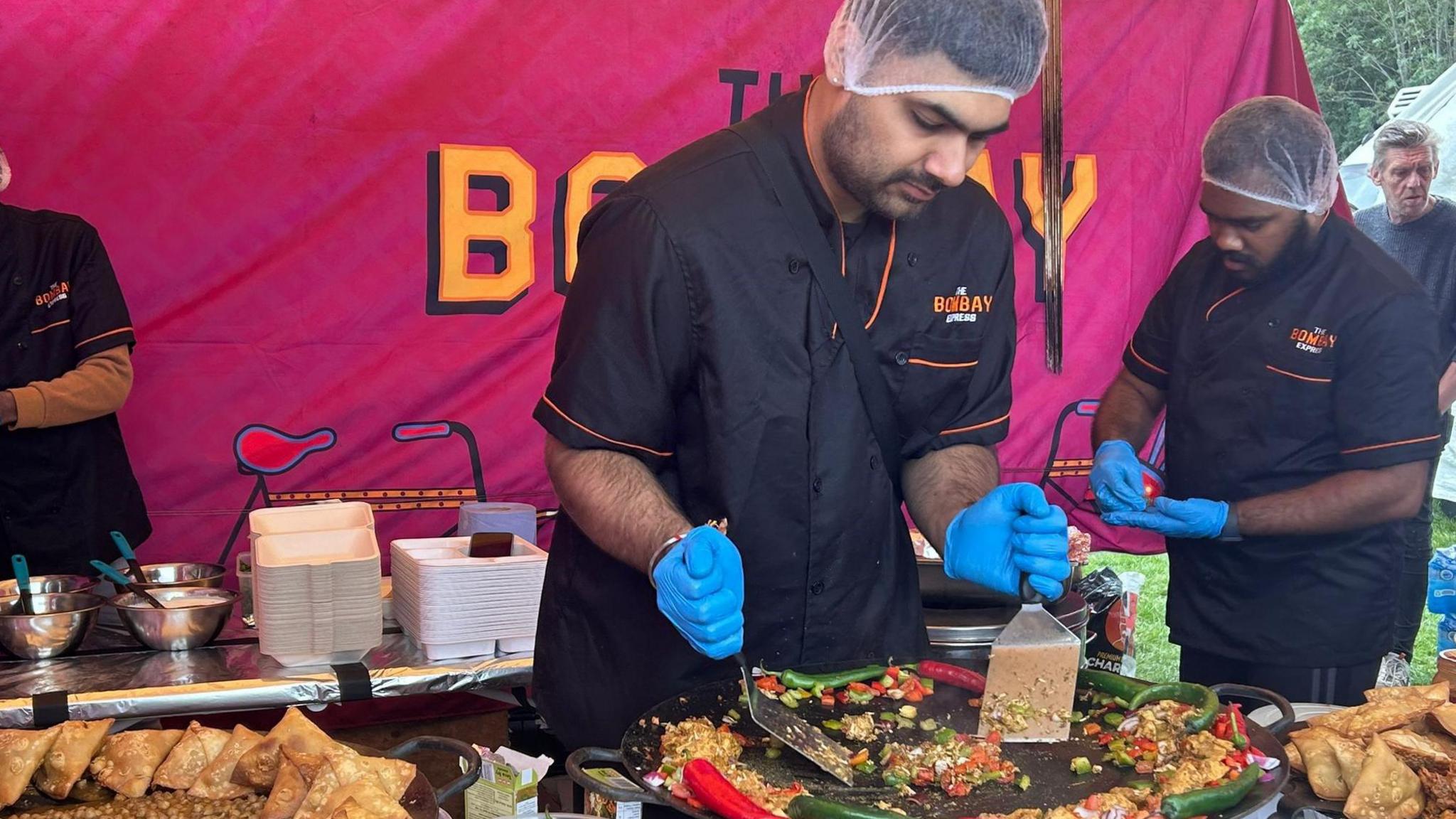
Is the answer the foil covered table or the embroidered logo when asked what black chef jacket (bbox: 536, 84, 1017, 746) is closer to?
the foil covered table

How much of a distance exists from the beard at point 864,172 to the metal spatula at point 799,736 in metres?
0.84

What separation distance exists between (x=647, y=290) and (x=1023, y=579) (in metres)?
0.83

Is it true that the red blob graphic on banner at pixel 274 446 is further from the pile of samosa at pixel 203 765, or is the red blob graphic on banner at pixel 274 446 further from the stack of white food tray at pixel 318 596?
the pile of samosa at pixel 203 765

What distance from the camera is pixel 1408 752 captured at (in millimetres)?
2033

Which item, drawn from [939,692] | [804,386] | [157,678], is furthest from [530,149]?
[939,692]

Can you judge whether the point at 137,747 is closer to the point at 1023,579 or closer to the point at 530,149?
the point at 1023,579

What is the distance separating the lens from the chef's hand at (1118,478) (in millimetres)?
3625

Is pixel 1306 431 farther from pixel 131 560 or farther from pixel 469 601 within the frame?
pixel 131 560

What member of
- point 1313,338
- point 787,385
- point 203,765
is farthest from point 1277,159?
point 203,765

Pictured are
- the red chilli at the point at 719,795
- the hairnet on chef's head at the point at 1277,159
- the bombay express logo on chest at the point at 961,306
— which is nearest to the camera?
the red chilli at the point at 719,795

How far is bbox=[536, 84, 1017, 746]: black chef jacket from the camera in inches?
90.8

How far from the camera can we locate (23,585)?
131 inches

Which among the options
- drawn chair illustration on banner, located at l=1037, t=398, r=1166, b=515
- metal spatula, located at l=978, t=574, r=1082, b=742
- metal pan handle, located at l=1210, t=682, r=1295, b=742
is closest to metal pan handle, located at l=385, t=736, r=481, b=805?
metal spatula, located at l=978, t=574, r=1082, b=742

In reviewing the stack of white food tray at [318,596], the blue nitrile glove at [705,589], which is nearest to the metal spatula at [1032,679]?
the blue nitrile glove at [705,589]
